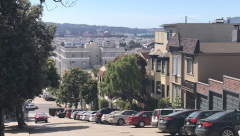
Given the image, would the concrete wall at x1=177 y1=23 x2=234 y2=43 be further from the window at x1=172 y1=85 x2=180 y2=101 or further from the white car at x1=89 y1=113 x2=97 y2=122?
the white car at x1=89 y1=113 x2=97 y2=122

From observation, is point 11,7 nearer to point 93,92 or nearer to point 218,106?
point 218,106

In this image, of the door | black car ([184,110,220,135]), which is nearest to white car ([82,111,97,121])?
the door

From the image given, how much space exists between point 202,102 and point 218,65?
11.2ft

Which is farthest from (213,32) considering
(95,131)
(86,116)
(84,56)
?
(84,56)

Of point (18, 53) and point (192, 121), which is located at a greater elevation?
point (18, 53)

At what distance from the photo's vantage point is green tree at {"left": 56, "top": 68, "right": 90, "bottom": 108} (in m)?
81.6

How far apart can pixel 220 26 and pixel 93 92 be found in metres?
31.3

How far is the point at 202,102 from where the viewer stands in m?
37.5

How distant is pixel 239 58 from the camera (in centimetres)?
3725

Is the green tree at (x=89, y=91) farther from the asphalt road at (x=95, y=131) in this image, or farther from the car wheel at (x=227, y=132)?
the car wheel at (x=227, y=132)

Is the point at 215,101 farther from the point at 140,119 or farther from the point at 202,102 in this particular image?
the point at 140,119

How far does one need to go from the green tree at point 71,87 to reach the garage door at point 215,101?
47501 mm

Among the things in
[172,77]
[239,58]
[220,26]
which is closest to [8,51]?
[239,58]

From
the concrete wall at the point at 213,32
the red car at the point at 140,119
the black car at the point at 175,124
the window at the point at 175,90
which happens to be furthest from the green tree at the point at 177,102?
the black car at the point at 175,124
